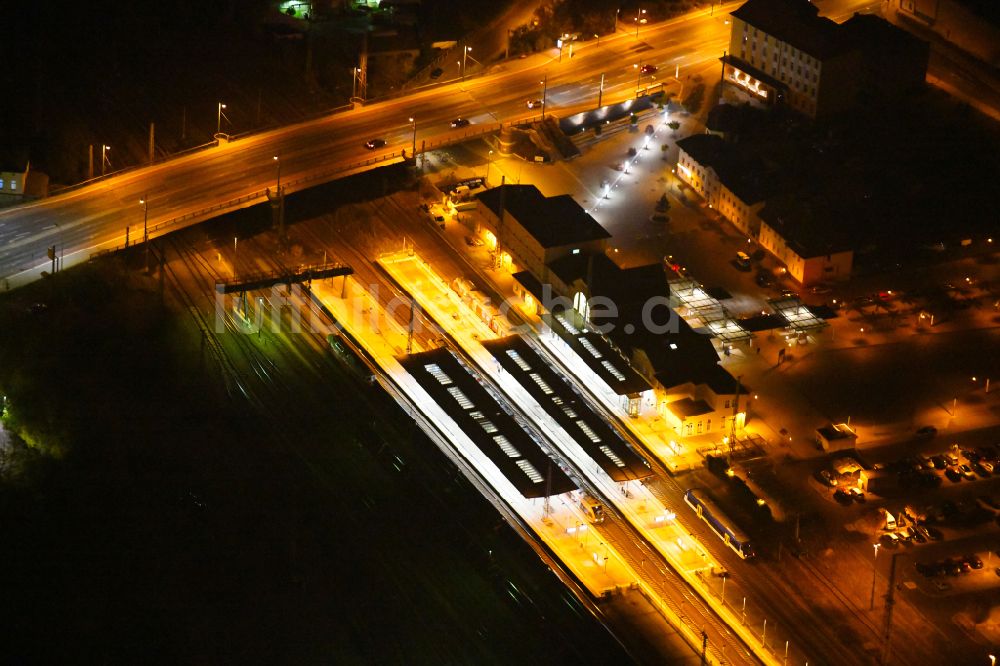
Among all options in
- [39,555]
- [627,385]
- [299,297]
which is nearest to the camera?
[39,555]

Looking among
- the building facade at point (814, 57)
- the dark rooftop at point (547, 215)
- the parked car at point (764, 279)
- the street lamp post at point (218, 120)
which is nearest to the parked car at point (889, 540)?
the parked car at point (764, 279)

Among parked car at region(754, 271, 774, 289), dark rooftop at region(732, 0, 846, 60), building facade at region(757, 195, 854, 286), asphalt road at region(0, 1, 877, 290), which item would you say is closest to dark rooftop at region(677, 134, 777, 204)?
building facade at region(757, 195, 854, 286)

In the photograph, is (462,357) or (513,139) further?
(513,139)

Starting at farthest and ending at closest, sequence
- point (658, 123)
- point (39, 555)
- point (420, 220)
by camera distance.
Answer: point (658, 123) < point (420, 220) < point (39, 555)

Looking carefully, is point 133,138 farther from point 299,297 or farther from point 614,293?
point 614,293

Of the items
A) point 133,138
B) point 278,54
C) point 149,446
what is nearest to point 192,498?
point 149,446

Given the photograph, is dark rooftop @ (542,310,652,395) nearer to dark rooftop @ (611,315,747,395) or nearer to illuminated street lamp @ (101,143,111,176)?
dark rooftop @ (611,315,747,395)

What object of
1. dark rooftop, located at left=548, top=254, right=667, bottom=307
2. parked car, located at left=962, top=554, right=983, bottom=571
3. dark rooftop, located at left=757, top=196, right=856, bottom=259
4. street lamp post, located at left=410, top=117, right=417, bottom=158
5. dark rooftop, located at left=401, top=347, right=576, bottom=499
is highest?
street lamp post, located at left=410, top=117, right=417, bottom=158
